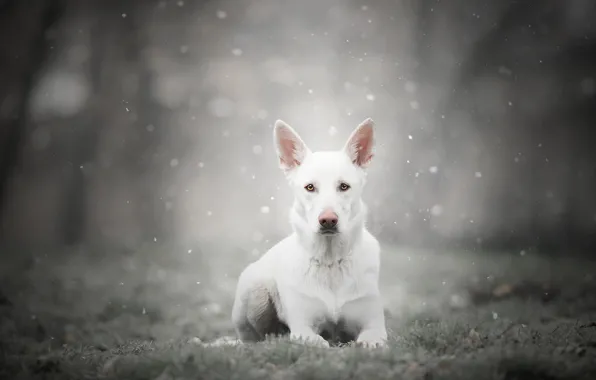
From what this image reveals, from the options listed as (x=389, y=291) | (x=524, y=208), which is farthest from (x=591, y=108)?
(x=389, y=291)

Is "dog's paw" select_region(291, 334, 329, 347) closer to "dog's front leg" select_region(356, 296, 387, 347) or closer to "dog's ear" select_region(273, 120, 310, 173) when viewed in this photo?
"dog's front leg" select_region(356, 296, 387, 347)

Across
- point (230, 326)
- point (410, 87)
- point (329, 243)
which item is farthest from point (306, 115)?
point (329, 243)

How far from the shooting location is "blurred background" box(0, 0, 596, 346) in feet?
42.5

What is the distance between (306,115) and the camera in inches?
644

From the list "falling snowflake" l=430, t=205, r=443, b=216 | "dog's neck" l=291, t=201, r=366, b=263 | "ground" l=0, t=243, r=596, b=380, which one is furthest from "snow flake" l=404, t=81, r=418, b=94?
"dog's neck" l=291, t=201, r=366, b=263

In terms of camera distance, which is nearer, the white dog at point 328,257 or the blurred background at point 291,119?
the white dog at point 328,257

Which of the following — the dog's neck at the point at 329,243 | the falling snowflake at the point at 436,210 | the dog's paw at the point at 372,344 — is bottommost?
the dog's paw at the point at 372,344

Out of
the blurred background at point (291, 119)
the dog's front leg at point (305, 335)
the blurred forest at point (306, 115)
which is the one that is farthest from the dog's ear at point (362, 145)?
the blurred forest at point (306, 115)

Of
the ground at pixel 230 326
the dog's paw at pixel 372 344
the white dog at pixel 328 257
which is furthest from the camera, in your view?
the white dog at pixel 328 257

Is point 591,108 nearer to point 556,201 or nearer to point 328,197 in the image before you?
point 556,201

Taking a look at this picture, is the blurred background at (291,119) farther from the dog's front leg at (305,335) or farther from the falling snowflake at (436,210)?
the dog's front leg at (305,335)

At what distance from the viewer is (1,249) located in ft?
36.8

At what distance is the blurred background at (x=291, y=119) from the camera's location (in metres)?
13.0

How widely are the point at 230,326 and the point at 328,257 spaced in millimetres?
2684
